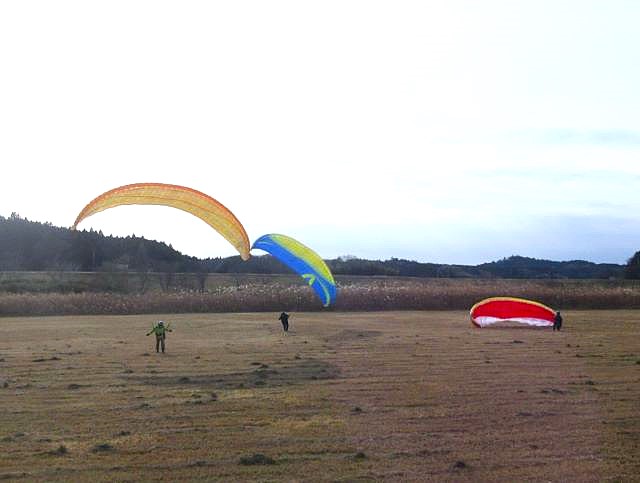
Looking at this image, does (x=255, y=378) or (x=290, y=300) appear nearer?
(x=255, y=378)

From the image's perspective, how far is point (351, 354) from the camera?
20578 mm

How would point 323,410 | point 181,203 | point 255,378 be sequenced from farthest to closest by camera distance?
1. point 181,203
2. point 255,378
3. point 323,410

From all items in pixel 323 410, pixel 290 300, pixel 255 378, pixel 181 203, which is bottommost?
pixel 323 410

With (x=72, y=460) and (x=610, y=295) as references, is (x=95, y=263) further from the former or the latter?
(x=72, y=460)

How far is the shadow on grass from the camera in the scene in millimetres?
15445

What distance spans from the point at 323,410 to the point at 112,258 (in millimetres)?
64920

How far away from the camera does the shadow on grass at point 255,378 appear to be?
1545 centimetres

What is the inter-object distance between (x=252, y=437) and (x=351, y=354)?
1002 cm

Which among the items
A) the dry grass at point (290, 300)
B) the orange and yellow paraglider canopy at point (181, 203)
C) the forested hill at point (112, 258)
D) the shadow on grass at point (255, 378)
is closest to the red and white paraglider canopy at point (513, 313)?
the shadow on grass at point (255, 378)

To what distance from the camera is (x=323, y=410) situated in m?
12.6

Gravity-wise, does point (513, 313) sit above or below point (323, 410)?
above

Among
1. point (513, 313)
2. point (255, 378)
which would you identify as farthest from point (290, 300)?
point (255, 378)

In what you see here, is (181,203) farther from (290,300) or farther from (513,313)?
(290,300)

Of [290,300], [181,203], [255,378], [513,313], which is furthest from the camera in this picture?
[290,300]
